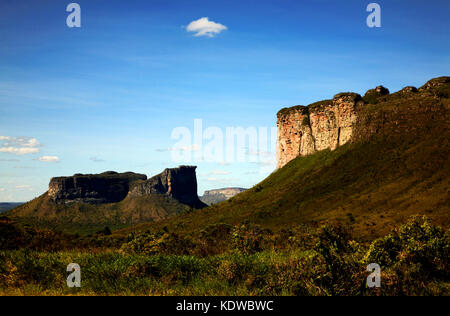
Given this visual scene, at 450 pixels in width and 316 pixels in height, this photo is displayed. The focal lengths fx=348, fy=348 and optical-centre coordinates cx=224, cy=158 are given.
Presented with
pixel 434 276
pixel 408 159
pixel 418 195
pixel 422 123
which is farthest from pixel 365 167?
pixel 434 276

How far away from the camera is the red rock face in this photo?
129 m

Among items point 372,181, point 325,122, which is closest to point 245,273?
point 372,181

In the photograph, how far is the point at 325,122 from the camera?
138250 mm

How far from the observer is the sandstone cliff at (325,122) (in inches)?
4879

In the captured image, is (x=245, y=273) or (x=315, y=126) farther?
(x=315, y=126)

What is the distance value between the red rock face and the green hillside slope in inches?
200

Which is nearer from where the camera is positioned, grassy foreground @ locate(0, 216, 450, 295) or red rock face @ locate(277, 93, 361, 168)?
grassy foreground @ locate(0, 216, 450, 295)

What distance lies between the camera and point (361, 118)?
122m

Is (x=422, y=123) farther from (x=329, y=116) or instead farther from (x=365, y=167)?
(x=329, y=116)

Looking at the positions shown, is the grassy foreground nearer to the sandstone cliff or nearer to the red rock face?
the sandstone cliff

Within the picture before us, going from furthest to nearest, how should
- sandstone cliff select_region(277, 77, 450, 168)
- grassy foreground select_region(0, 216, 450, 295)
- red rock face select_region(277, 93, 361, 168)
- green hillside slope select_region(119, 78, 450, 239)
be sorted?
red rock face select_region(277, 93, 361, 168)
sandstone cliff select_region(277, 77, 450, 168)
green hillside slope select_region(119, 78, 450, 239)
grassy foreground select_region(0, 216, 450, 295)

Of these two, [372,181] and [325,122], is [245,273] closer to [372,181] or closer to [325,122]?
[372,181]

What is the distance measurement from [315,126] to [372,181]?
51.7m

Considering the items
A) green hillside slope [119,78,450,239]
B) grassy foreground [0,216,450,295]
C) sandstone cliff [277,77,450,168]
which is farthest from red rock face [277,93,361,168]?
grassy foreground [0,216,450,295]
